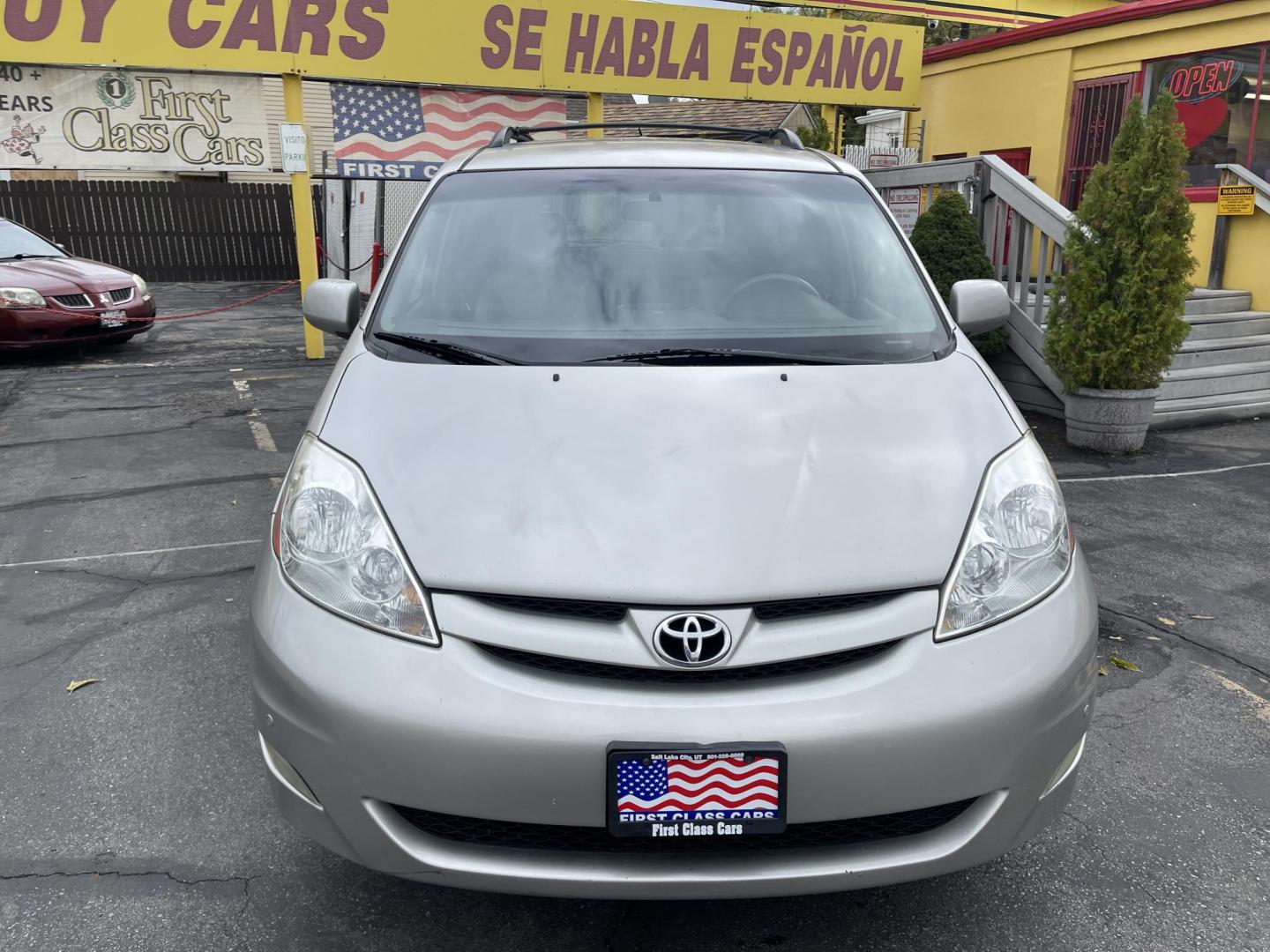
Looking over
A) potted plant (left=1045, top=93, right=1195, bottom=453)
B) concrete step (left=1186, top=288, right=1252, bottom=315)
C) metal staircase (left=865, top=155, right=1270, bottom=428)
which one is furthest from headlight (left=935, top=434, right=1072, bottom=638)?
concrete step (left=1186, top=288, right=1252, bottom=315)

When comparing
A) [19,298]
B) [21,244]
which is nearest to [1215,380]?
[19,298]

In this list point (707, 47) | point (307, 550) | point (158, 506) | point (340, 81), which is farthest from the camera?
point (707, 47)

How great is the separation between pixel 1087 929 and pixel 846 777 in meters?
0.95

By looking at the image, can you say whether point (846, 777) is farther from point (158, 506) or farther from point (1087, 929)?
point (158, 506)

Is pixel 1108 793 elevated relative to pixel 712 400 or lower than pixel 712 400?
lower

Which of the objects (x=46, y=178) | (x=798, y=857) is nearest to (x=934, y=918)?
(x=798, y=857)

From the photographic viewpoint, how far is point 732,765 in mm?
1733

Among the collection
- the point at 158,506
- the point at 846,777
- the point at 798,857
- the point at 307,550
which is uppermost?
the point at 307,550

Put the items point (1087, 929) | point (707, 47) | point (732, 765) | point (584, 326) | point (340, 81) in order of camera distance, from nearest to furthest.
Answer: point (732, 765) < point (1087, 929) < point (584, 326) < point (340, 81) < point (707, 47)

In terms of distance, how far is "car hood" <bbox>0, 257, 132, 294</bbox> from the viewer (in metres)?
9.66

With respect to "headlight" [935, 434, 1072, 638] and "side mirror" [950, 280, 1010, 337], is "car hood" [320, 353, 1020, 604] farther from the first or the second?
"side mirror" [950, 280, 1010, 337]

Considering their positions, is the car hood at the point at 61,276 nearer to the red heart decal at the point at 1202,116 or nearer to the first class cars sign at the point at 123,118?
the first class cars sign at the point at 123,118

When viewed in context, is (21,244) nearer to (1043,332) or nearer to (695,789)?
(1043,332)

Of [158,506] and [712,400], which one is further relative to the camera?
[158,506]
